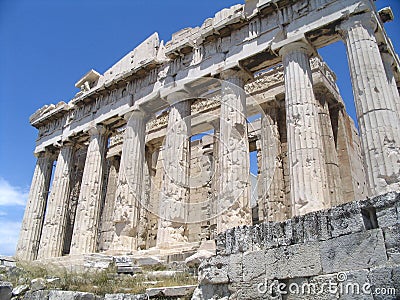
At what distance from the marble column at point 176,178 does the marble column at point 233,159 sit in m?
1.67

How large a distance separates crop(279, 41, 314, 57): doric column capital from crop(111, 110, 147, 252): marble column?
6386 millimetres

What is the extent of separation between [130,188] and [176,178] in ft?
7.20

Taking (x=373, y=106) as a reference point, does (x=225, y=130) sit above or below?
above

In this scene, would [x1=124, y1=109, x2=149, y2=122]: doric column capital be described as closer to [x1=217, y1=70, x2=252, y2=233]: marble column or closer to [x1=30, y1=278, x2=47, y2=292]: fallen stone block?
[x1=217, y1=70, x2=252, y2=233]: marble column

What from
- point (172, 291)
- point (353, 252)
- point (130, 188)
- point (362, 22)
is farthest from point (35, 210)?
point (353, 252)

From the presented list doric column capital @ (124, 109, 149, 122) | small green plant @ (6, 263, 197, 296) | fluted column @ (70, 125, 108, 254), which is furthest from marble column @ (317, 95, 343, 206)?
fluted column @ (70, 125, 108, 254)

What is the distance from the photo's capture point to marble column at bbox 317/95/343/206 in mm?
12969

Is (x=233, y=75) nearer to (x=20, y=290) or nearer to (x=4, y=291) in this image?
(x=20, y=290)

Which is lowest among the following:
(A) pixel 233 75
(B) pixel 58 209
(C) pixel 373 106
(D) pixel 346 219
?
(D) pixel 346 219

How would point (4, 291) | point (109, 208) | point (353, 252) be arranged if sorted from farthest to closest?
1. point (109, 208)
2. point (4, 291)
3. point (353, 252)

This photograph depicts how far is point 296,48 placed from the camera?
12109 millimetres

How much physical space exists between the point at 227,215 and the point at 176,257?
1.94 metres

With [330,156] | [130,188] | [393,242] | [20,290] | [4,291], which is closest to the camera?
[393,242]

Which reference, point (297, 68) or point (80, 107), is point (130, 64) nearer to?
point (80, 107)
